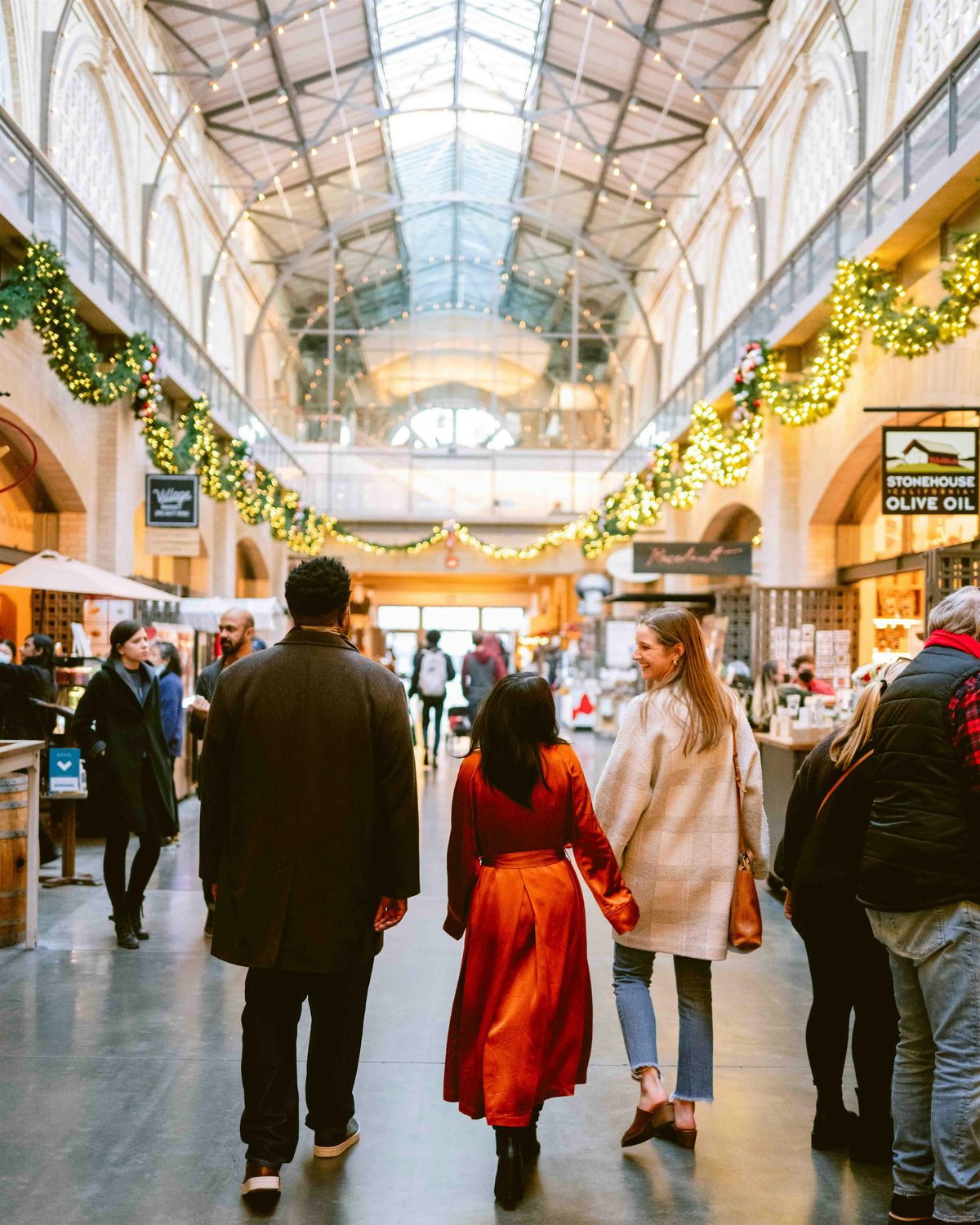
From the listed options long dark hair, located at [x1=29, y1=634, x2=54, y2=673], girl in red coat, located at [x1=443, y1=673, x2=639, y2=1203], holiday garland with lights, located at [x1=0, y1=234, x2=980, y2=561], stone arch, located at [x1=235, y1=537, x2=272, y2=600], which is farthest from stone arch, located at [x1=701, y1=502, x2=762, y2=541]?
girl in red coat, located at [x1=443, y1=673, x2=639, y2=1203]

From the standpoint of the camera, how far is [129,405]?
15.0 m

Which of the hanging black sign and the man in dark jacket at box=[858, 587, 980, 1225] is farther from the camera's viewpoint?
the hanging black sign

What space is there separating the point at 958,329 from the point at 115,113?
12.4m

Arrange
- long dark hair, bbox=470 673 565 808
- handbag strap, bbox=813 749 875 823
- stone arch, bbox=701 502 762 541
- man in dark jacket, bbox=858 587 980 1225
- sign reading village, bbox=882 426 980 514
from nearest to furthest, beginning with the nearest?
1. man in dark jacket, bbox=858 587 980 1225
2. long dark hair, bbox=470 673 565 808
3. handbag strap, bbox=813 749 875 823
4. sign reading village, bbox=882 426 980 514
5. stone arch, bbox=701 502 762 541

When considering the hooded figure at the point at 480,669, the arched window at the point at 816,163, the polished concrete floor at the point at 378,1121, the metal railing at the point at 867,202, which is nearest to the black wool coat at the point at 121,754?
the polished concrete floor at the point at 378,1121

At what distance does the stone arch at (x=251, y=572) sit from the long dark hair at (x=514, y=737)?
22757 millimetres

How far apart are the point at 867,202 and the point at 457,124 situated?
53.9ft

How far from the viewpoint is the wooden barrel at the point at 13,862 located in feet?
19.5

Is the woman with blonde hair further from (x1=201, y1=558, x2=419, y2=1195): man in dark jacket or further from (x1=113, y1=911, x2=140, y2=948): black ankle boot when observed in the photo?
(x1=113, y1=911, x2=140, y2=948): black ankle boot

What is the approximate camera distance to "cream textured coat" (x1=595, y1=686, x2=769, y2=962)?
382 cm

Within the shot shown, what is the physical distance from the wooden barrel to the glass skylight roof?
15.3m

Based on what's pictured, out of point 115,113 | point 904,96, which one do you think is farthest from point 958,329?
point 115,113

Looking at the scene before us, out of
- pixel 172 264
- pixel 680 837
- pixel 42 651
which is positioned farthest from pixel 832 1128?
pixel 172 264

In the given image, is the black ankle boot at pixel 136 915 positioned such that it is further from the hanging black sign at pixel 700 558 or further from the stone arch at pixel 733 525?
the stone arch at pixel 733 525
